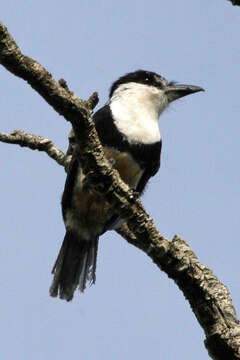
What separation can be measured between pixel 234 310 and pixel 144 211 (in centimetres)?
62

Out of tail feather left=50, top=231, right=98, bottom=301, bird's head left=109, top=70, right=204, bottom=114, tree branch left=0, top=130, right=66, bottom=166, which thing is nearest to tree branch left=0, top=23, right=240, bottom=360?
tree branch left=0, top=130, right=66, bottom=166

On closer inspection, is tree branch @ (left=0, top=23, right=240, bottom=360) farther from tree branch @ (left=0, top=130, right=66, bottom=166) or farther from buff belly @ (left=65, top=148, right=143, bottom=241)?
buff belly @ (left=65, top=148, right=143, bottom=241)

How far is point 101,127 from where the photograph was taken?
4.57 m

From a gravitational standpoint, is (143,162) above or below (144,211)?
above

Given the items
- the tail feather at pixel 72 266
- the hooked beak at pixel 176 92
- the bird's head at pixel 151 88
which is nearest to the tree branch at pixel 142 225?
the tail feather at pixel 72 266

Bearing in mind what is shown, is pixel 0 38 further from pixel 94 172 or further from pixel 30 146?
pixel 30 146

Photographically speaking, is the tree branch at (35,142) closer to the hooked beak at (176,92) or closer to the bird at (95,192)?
the bird at (95,192)

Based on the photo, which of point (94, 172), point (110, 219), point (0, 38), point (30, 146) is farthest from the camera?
point (110, 219)

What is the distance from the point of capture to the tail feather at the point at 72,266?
4.61 meters

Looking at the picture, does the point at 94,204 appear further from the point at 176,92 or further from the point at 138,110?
the point at 176,92

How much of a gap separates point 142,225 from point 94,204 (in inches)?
68.4

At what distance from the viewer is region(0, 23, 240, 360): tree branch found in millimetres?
2588

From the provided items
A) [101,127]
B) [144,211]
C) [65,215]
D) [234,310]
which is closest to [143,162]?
[101,127]

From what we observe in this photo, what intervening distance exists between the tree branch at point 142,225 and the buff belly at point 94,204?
1421mm
